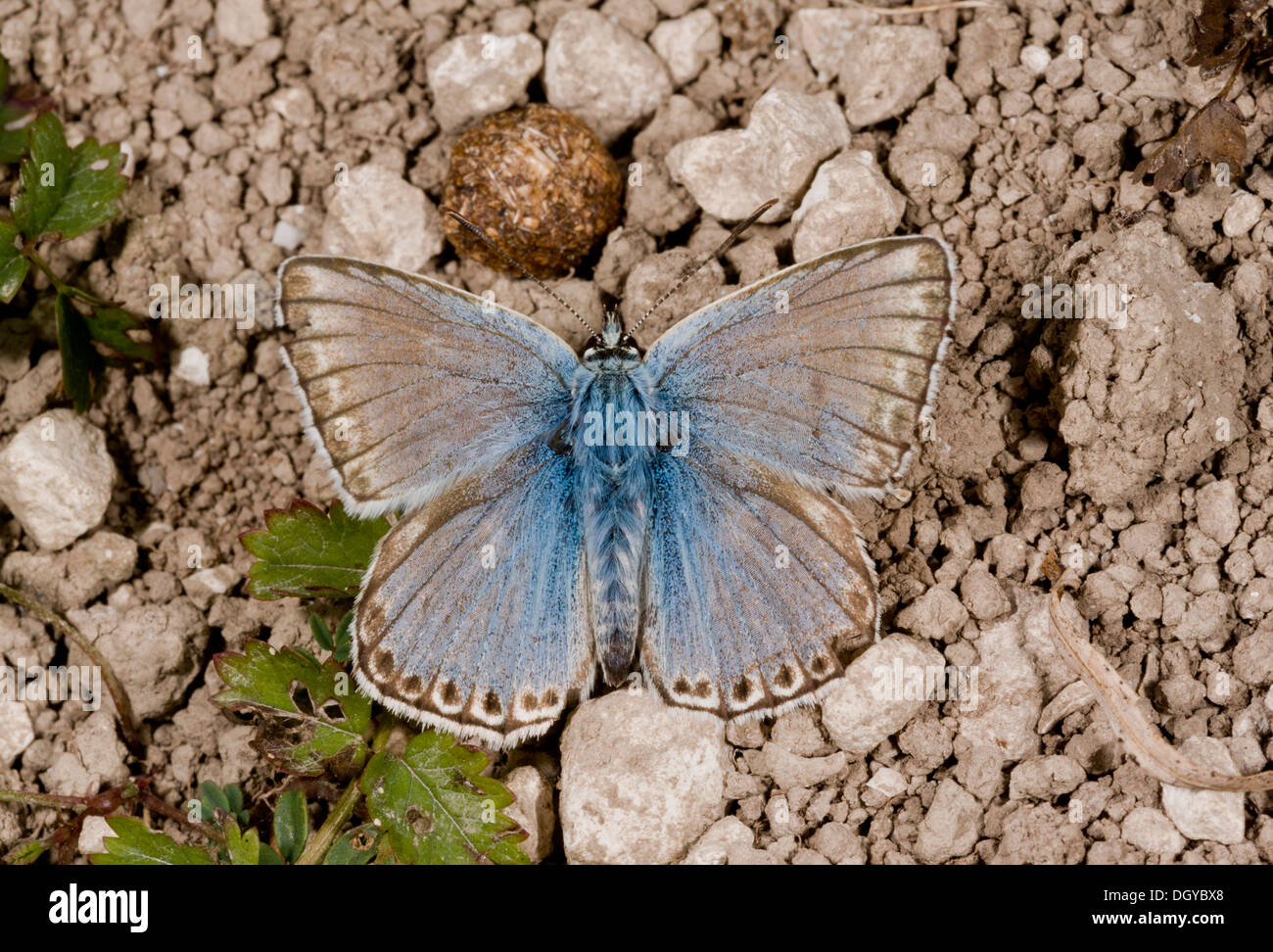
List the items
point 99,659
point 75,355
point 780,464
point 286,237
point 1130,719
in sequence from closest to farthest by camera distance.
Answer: point 1130,719 → point 780,464 → point 99,659 → point 75,355 → point 286,237

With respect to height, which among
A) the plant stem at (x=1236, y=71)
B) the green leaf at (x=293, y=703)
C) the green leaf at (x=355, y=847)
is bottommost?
the green leaf at (x=355, y=847)

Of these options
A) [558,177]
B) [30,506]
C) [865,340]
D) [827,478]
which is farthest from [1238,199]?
[30,506]

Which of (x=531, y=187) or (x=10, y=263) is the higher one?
(x=531, y=187)

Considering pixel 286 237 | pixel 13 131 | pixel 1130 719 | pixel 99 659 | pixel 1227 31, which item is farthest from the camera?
pixel 286 237

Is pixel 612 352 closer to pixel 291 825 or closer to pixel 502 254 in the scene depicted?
pixel 502 254

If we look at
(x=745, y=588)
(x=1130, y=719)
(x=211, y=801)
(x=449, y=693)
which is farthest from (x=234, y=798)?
(x=1130, y=719)

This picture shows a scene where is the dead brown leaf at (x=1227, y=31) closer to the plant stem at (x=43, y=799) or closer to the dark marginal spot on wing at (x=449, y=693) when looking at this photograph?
the dark marginal spot on wing at (x=449, y=693)

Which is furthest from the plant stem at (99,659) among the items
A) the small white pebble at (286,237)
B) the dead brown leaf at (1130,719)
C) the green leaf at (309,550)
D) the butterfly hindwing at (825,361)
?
the dead brown leaf at (1130,719)
